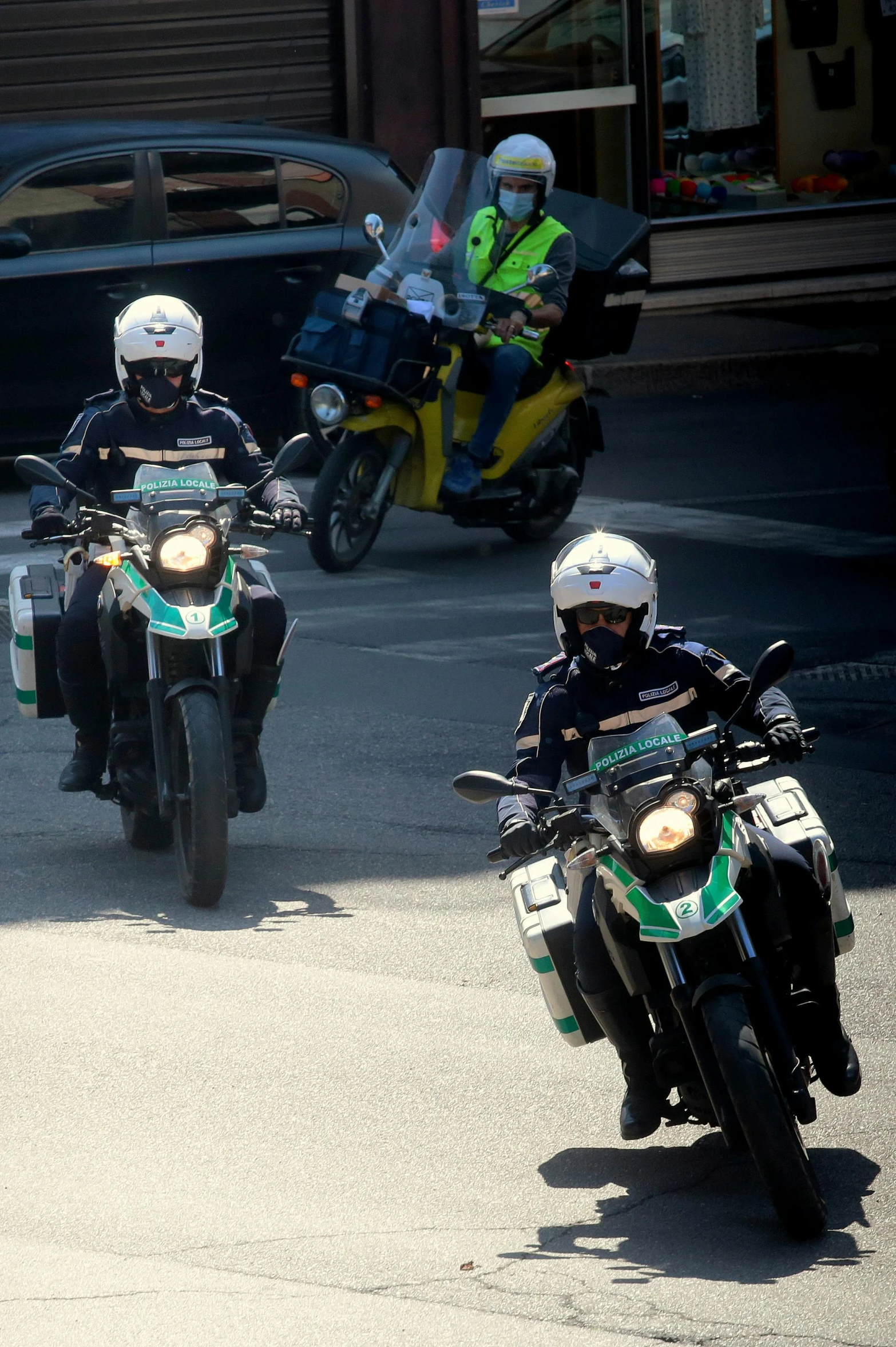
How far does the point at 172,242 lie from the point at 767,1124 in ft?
30.7

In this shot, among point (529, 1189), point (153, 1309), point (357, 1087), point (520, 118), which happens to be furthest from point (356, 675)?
point (520, 118)

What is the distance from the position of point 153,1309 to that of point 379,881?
281 cm

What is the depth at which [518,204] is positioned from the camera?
35.6 ft

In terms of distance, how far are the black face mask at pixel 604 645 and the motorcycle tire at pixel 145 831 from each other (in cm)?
243

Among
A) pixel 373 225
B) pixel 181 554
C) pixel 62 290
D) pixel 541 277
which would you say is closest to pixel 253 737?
pixel 181 554

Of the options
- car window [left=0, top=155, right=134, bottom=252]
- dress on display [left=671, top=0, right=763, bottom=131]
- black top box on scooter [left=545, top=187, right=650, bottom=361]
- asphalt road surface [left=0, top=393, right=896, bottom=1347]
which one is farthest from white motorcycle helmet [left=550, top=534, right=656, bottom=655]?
dress on display [left=671, top=0, right=763, bottom=131]

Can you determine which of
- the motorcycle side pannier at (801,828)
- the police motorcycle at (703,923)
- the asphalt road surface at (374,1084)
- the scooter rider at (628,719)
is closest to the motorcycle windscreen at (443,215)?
the asphalt road surface at (374,1084)

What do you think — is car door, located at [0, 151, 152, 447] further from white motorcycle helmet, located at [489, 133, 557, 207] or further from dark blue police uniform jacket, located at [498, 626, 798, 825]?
dark blue police uniform jacket, located at [498, 626, 798, 825]

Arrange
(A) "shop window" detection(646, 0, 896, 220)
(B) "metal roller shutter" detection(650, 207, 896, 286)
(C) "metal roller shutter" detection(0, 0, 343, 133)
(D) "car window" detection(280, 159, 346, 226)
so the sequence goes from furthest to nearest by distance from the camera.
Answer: (A) "shop window" detection(646, 0, 896, 220), (B) "metal roller shutter" detection(650, 207, 896, 286), (C) "metal roller shutter" detection(0, 0, 343, 133), (D) "car window" detection(280, 159, 346, 226)

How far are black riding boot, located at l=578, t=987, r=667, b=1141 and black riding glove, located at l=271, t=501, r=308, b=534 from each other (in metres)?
2.43

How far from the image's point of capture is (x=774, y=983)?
4391 mm

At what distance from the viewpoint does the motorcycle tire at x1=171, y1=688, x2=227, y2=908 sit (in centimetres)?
606

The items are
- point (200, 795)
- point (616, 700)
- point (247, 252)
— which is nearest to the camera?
point (616, 700)

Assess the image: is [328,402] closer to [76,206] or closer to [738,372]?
[76,206]
